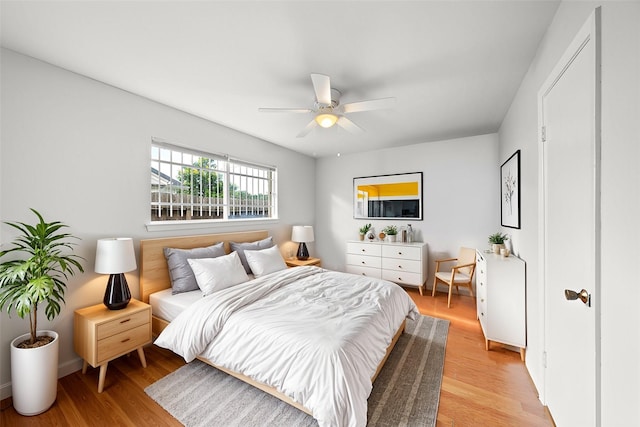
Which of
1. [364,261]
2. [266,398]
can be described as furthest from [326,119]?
[364,261]

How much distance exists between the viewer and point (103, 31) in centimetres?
169

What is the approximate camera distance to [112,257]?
2105 millimetres

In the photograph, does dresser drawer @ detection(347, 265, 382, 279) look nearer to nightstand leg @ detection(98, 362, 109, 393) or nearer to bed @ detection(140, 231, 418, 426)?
bed @ detection(140, 231, 418, 426)

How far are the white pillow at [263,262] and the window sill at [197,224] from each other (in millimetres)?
606

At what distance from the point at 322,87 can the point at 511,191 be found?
234 centimetres

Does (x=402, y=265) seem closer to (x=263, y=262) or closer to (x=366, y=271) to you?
(x=366, y=271)

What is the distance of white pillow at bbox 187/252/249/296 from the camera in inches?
100

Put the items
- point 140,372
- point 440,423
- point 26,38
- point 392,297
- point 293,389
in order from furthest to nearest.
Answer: point 392,297
point 140,372
point 26,38
point 440,423
point 293,389

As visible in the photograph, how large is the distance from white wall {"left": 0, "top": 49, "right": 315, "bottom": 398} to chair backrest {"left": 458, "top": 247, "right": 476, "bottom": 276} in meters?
4.07

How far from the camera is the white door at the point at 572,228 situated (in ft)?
3.60

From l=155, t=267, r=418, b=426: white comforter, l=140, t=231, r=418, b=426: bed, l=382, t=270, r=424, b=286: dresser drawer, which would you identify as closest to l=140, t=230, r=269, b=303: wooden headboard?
l=140, t=231, r=418, b=426: bed

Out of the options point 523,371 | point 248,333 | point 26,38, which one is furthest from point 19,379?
point 523,371

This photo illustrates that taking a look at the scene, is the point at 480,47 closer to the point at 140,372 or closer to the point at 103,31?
the point at 103,31

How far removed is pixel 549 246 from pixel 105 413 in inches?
127
